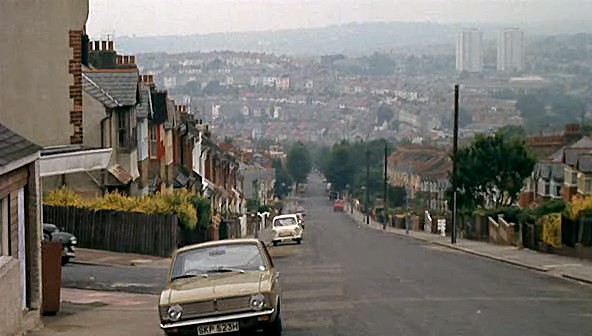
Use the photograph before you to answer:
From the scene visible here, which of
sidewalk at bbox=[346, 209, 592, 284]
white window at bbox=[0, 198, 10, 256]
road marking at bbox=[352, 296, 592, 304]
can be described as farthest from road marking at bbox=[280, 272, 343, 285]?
white window at bbox=[0, 198, 10, 256]

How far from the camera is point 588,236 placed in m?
37.3

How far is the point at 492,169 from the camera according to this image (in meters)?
71.7

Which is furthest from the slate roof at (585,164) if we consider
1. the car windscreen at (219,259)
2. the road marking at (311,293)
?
the car windscreen at (219,259)

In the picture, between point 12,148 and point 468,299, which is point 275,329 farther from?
point 468,299

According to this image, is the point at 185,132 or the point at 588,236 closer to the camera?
the point at 588,236

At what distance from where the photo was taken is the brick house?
16141 millimetres

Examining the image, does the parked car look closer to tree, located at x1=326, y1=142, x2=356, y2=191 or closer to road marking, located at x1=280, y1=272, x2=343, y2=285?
road marking, located at x1=280, y1=272, x2=343, y2=285

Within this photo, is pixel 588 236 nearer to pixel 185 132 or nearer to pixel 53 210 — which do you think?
pixel 53 210

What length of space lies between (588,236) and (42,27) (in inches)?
722

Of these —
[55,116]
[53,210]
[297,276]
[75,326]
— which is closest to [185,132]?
[53,210]

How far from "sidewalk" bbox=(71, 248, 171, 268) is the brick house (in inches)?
576

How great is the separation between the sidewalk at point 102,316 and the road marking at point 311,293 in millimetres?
2768

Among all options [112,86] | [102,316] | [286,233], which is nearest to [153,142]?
[286,233]

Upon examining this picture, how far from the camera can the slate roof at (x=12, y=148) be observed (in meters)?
17.0
